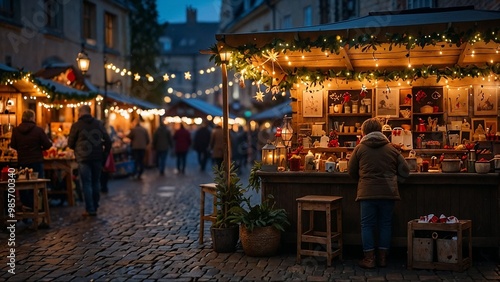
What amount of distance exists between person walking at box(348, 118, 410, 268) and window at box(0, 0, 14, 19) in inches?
535

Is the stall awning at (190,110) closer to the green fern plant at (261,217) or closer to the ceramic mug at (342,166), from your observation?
the ceramic mug at (342,166)

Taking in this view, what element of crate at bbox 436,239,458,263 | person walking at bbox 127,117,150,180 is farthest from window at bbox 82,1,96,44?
crate at bbox 436,239,458,263

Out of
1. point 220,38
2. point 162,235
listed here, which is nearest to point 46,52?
point 162,235

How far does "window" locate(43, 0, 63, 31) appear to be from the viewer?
23.0m

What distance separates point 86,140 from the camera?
13945 millimetres

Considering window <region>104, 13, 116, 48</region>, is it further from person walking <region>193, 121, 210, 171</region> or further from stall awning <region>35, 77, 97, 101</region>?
stall awning <region>35, 77, 97, 101</region>

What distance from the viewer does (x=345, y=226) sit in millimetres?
9938

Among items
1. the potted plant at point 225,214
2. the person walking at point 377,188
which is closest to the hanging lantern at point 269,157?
the potted plant at point 225,214

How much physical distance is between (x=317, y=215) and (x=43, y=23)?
15.1m

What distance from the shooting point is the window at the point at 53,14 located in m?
23.0

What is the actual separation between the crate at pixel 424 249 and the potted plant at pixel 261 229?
1739 millimetres

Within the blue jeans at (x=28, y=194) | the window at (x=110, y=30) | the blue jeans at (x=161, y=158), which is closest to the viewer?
the blue jeans at (x=28, y=194)

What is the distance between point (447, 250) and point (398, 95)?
4.12 metres

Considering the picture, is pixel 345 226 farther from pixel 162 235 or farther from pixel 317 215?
pixel 162 235
